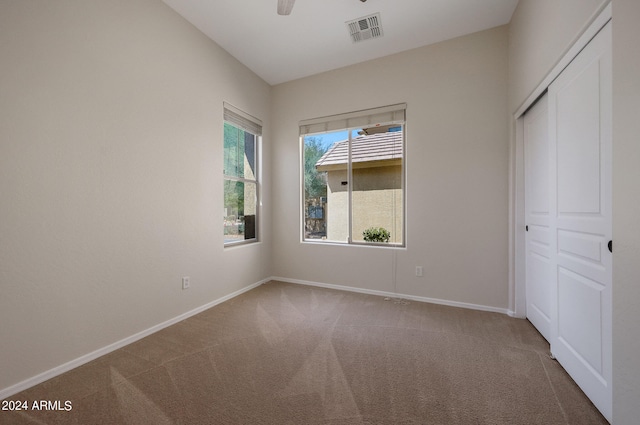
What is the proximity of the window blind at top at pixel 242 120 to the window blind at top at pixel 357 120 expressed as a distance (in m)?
0.68

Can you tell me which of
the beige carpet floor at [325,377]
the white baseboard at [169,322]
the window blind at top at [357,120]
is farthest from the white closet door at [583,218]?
the window blind at top at [357,120]

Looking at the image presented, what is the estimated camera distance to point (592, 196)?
160cm

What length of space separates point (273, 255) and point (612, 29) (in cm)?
408

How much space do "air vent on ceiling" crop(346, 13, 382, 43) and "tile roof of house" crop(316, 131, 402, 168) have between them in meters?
1.17

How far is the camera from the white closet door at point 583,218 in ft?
4.83

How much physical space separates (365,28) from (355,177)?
1.81m

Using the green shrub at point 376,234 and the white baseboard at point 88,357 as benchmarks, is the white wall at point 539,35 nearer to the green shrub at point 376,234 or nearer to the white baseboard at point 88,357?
the green shrub at point 376,234

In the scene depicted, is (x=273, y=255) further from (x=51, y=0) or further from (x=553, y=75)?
(x=553, y=75)

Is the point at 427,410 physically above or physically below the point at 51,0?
below

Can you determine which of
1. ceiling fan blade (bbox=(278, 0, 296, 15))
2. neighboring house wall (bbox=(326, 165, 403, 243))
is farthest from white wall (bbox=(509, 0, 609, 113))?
ceiling fan blade (bbox=(278, 0, 296, 15))

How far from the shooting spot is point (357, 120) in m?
3.74

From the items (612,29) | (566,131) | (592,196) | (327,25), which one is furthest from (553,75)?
Result: (327,25)

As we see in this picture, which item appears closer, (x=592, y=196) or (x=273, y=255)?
(x=592, y=196)

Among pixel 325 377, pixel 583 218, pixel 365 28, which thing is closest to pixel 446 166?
pixel 583 218
